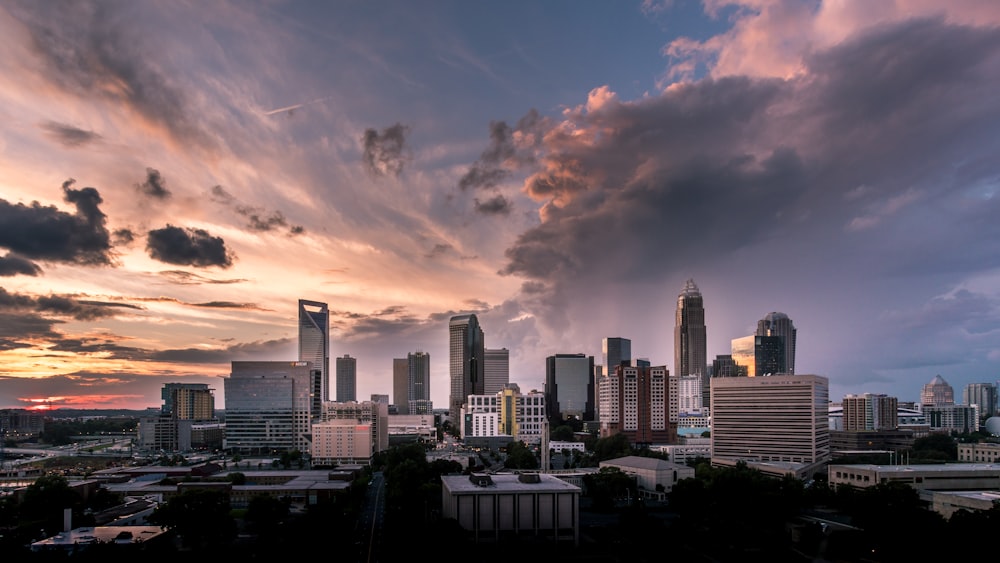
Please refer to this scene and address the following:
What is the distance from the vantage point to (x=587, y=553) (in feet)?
160

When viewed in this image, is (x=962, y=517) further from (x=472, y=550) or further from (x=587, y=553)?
(x=472, y=550)

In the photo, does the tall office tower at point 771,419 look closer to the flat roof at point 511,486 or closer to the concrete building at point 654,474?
the concrete building at point 654,474

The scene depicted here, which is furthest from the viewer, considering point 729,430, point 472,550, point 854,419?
point 854,419

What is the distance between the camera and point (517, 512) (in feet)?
173

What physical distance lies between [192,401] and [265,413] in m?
64.4

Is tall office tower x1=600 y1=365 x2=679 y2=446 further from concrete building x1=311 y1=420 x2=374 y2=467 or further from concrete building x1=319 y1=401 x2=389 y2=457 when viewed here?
concrete building x1=311 y1=420 x2=374 y2=467

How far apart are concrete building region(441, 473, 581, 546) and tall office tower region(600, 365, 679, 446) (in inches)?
2925

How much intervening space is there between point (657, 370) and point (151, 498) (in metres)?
83.8

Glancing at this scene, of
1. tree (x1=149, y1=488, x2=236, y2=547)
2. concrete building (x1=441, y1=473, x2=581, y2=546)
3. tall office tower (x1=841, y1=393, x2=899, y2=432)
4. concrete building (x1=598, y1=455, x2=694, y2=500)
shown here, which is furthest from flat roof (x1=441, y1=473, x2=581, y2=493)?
tall office tower (x1=841, y1=393, x2=899, y2=432)

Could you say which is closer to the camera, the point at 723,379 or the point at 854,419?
the point at 723,379

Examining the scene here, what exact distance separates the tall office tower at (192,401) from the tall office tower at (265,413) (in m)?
45.8

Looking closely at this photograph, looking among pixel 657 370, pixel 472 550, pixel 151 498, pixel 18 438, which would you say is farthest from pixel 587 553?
pixel 18 438

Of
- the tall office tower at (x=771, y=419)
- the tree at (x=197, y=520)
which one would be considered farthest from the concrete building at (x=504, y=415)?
the tree at (x=197, y=520)

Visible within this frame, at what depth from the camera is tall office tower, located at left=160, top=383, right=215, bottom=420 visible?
178m
